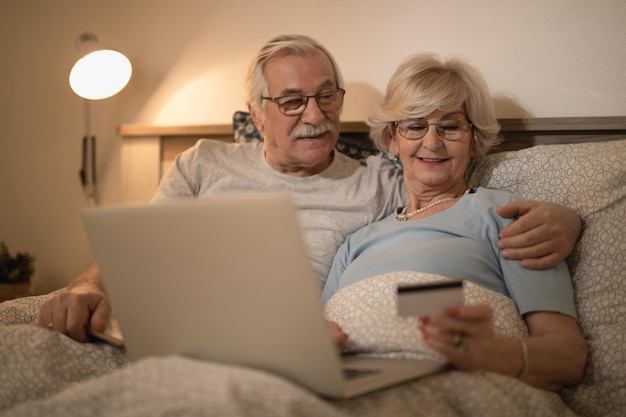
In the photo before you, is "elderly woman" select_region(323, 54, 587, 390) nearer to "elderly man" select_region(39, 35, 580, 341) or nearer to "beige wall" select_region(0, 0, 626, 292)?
"elderly man" select_region(39, 35, 580, 341)

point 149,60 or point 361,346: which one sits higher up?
point 149,60

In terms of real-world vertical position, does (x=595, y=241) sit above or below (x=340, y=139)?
below

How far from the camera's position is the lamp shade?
214 centimetres

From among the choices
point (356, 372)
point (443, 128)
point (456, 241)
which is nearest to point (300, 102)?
point (443, 128)

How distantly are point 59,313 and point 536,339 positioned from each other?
0.89m

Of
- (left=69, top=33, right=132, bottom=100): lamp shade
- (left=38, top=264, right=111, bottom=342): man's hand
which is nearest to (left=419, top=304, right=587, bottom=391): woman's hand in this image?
(left=38, top=264, right=111, bottom=342): man's hand

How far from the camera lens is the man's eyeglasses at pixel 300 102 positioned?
1.66 metres

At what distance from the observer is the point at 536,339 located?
3.62ft

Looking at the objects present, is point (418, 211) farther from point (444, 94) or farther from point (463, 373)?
point (463, 373)

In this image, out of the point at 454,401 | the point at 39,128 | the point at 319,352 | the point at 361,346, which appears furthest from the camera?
the point at 39,128

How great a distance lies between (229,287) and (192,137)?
1.47 metres

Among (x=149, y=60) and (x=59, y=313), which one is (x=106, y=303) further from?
(x=149, y=60)

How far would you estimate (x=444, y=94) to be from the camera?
1.44m

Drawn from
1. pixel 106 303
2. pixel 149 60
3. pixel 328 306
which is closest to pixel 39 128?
pixel 149 60
